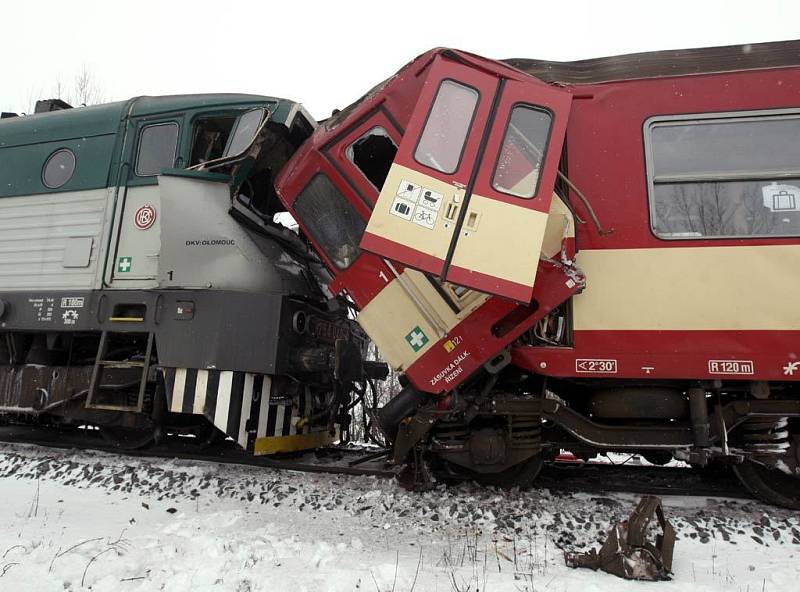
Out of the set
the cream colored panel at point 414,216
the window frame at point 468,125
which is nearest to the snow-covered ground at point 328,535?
the cream colored panel at point 414,216

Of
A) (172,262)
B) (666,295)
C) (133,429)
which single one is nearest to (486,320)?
(666,295)

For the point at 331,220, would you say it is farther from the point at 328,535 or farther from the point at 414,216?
the point at 328,535

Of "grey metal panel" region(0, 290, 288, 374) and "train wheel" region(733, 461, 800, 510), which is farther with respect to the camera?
"grey metal panel" region(0, 290, 288, 374)

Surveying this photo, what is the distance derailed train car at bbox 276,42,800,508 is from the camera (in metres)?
→ 3.25

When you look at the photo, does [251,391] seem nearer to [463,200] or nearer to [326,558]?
[326,558]

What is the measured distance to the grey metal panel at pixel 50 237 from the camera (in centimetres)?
534

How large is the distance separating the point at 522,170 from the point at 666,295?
4.48 feet

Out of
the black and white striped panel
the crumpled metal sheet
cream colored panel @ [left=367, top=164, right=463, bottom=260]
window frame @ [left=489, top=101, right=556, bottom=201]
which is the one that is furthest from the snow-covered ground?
window frame @ [left=489, top=101, right=556, bottom=201]

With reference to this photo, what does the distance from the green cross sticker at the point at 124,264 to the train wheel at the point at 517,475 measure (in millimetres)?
3869

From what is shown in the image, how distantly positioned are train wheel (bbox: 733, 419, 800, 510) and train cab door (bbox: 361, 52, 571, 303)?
7.49 feet

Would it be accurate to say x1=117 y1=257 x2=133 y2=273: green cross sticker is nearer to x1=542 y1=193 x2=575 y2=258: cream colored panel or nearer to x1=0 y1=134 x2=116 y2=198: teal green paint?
x1=0 y1=134 x2=116 y2=198: teal green paint

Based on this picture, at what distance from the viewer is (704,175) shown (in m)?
3.65

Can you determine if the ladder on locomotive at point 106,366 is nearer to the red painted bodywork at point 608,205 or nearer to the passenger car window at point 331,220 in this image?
the passenger car window at point 331,220

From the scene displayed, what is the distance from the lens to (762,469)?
3.90m
